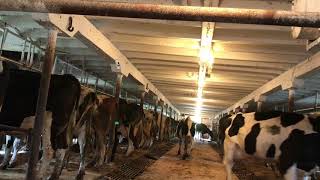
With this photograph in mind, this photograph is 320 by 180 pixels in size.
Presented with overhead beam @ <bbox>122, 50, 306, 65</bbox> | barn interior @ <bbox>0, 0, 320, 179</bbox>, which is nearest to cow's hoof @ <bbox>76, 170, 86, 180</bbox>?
barn interior @ <bbox>0, 0, 320, 179</bbox>

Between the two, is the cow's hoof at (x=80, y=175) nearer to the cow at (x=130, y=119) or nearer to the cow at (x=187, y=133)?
the cow at (x=130, y=119)

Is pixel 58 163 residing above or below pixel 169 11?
below

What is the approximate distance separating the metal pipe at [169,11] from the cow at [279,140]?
470 centimetres

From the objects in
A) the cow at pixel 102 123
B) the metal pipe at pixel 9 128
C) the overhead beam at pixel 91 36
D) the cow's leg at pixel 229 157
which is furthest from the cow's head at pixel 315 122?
the metal pipe at pixel 9 128

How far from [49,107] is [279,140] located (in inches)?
160

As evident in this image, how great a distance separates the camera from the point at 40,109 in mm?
5617

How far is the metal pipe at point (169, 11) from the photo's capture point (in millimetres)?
2639

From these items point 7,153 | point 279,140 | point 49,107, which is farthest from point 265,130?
point 7,153

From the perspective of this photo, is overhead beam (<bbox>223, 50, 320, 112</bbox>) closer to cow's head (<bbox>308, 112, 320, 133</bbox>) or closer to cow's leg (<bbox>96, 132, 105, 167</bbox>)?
cow's head (<bbox>308, 112, 320, 133</bbox>)

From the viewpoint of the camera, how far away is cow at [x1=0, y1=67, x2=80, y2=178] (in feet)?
20.2

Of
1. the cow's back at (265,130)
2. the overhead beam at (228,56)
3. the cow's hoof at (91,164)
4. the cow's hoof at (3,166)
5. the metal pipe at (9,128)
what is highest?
the overhead beam at (228,56)

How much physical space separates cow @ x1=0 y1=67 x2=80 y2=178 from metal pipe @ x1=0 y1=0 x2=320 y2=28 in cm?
365

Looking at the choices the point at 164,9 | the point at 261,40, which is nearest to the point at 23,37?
the point at 261,40

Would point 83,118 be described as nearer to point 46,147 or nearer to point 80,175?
point 80,175
